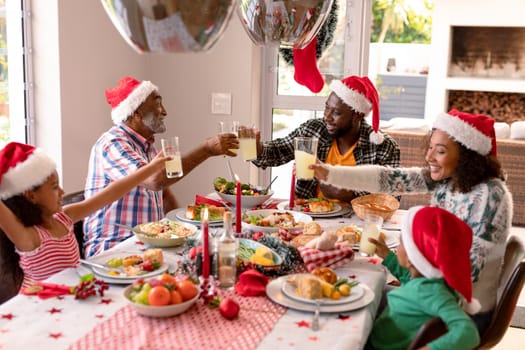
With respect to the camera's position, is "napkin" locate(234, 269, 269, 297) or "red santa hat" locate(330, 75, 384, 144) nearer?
"napkin" locate(234, 269, 269, 297)

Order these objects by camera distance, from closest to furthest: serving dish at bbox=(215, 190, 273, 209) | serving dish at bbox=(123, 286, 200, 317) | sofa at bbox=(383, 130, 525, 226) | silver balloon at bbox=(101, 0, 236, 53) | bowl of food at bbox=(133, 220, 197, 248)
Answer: silver balloon at bbox=(101, 0, 236, 53) < serving dish at bbox=(123, 286, 200, 317) < bowl of food at bbox=(133, 220, 197, 248) < serving dish at bbox=(215, 190, 273, 209) < sofa at bbox=(383, 130, 525, 226)

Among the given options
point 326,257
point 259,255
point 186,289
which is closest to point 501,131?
point 326,257

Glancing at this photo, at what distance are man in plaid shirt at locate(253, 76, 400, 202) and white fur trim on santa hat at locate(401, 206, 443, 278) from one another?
123 centimetres

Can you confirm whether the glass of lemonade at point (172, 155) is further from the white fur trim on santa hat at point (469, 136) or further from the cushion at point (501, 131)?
the cushion at point (501, 131)

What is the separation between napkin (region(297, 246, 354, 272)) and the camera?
6.91 feet

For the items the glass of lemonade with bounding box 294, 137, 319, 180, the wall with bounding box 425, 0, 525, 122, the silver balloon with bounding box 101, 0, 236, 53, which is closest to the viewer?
the silver balloon with bounding box 101, 0, 236, 53

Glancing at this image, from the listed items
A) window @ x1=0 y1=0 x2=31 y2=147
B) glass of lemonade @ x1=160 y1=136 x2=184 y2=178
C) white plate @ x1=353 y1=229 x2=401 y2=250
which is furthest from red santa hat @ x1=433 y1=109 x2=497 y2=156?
window @ x1=0 y1=0 x2=31 y2=147

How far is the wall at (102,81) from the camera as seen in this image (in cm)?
354

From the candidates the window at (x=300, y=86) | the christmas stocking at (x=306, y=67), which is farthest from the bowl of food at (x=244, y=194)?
the window at (x=300, y=86)

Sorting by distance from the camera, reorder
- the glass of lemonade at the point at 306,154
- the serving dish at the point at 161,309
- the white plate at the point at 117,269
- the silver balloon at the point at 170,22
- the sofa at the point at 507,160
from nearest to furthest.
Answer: the silver balloon at the point at 170,22 < the serving dish at the point at 161,309 < the white plate at the point at 117,269 < the glass of lemonade at the point at 306,154 < the sofa at the point at 507,160

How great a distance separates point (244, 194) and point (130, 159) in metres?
0.52

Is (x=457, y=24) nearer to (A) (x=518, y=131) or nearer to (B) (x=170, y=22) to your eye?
(A) (x=518, y=131)

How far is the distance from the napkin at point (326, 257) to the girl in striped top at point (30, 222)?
77 centimetres

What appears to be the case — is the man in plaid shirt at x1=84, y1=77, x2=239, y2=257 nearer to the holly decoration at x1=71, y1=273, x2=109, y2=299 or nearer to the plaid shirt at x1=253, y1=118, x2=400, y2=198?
the plaid shirt at x1=253, y1=118, x2=400, y2=198
